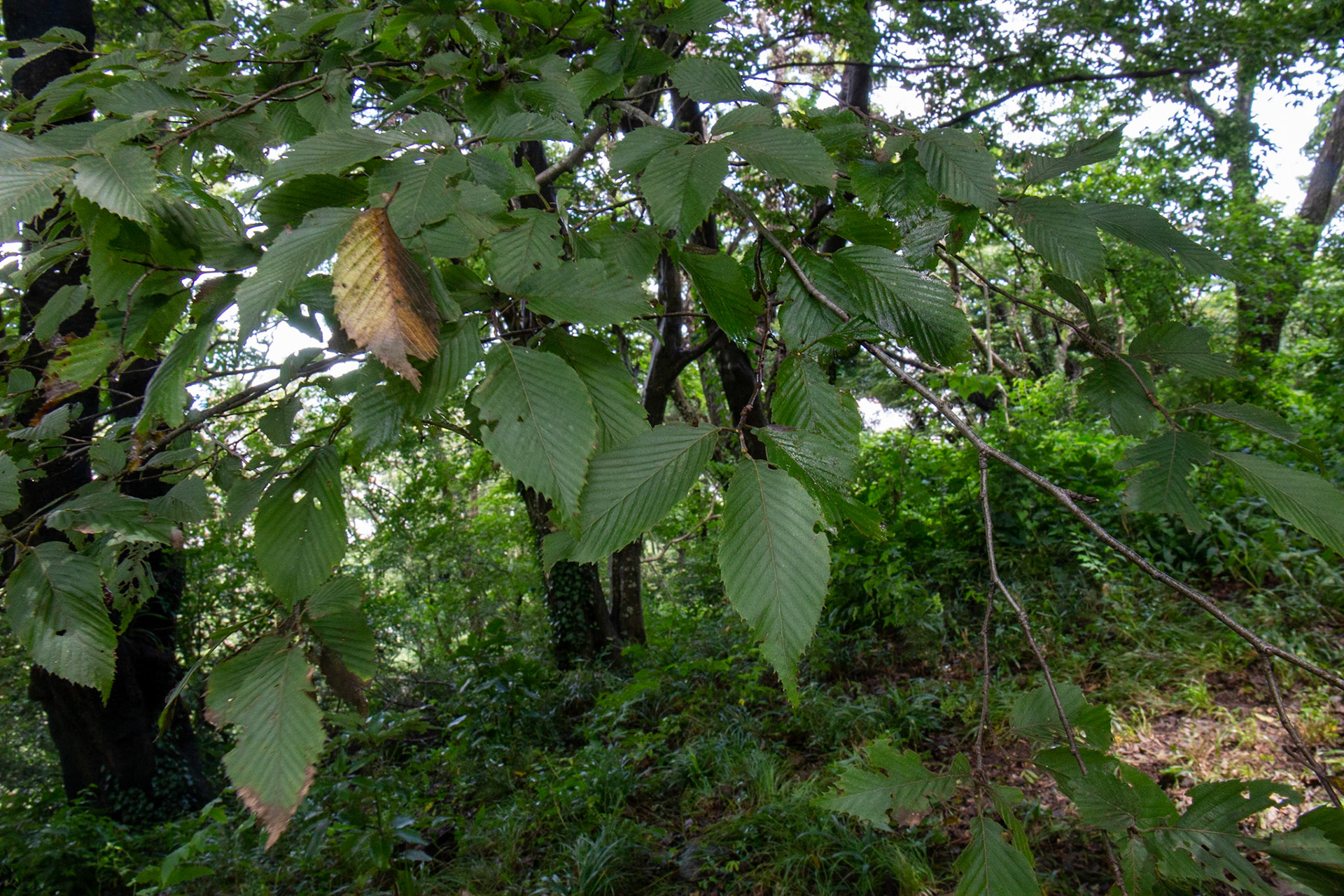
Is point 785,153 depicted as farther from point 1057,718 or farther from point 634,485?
point 1057,718

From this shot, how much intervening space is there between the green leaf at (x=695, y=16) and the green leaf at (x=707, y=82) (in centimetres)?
16

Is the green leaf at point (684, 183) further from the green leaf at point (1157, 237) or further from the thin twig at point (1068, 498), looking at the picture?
the green leaf at point (1157, 237)

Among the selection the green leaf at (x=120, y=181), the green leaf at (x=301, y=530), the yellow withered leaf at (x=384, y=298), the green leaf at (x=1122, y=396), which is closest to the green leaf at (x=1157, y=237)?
the green leaf at (x=1122, y=396)

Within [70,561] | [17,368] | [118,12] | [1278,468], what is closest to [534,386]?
[70,561]

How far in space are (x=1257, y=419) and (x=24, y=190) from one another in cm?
122

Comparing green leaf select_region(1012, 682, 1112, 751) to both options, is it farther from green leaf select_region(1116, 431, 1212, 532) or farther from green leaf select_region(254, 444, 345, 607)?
green leaf select_region(254, 444, 345, 607)

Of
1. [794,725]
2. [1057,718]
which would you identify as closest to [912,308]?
[1057,718]

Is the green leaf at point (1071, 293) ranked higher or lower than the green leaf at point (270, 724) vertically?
higher

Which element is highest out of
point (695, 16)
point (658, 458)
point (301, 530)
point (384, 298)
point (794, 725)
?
point (695, 16)

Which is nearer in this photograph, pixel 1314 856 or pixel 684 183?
pixel 1314 856

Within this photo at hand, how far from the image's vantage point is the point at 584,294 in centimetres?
57

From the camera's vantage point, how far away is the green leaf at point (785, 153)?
660 millimetres

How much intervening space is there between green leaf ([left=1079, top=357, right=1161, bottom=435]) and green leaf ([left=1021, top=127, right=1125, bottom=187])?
237mm

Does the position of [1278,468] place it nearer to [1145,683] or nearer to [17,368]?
[17,368]
